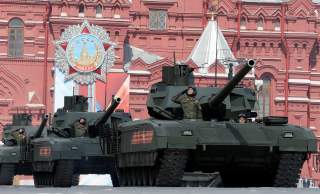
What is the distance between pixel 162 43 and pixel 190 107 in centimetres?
5216

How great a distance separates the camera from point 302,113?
78.0 metres

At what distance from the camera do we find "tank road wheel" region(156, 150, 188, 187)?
2441cm

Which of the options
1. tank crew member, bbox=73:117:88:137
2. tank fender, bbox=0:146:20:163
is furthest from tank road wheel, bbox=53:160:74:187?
tank fender, bbox=0:146:20:163

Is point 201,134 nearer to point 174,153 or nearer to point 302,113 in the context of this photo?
point 174,153

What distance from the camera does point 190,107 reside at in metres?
26.4

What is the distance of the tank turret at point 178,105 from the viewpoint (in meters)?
26.9

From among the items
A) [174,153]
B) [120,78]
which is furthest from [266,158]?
[120,78]

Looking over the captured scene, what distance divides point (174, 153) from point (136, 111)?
1988 inches

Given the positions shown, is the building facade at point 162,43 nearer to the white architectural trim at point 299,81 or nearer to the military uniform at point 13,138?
the white architectural trim at point 299,81

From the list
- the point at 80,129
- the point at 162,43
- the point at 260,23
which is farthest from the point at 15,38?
the point at 80,129

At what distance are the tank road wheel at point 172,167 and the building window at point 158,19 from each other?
179 ft

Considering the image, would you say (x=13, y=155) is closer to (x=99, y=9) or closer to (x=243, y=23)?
(x=99, y=9)

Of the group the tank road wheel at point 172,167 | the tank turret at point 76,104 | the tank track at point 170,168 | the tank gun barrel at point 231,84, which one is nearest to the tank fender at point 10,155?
the tank turret at point 76,104

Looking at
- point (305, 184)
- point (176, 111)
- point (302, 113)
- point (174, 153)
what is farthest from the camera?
point (302, 113)
